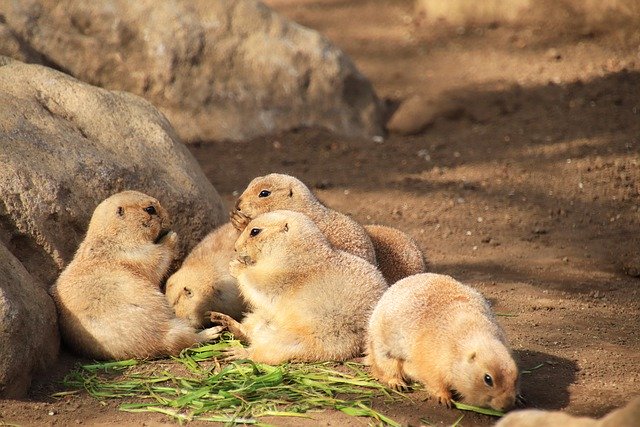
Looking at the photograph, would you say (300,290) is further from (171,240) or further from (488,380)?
(488,380)

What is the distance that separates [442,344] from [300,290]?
3.57 feet

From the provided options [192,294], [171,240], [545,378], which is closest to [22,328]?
[192,294]

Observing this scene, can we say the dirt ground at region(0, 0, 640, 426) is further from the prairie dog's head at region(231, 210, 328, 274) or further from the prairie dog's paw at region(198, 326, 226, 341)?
the prairie dog's head at region(231, 210, 328, 274)

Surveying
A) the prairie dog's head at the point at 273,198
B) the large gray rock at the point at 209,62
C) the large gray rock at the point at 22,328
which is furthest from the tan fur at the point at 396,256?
the large gray rock at the point at 209,62

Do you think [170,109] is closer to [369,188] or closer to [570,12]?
[369,188]

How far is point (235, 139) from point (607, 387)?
6803mm

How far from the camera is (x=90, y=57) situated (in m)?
11.1

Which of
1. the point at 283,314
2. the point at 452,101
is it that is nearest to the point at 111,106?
the point at 283,314

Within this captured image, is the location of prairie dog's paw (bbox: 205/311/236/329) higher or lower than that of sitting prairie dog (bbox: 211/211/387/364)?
lower

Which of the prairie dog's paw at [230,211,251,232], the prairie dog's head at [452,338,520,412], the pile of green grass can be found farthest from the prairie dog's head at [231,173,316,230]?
the prairie dog's head at [452,338,520,412]

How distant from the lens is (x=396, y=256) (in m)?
7.35

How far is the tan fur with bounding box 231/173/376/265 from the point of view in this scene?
280 inches

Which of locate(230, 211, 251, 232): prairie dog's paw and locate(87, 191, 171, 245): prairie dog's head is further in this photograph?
locate(230, 211, 251, 232): prairie dog's paw

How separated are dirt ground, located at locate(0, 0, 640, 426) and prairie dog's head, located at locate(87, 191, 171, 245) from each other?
3.11ft
